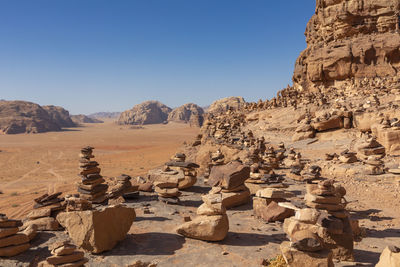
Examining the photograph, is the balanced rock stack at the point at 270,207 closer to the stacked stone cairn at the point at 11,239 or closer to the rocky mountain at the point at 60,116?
the stacked stone cairn at the point at 11,239

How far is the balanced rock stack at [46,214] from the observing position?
7.24m

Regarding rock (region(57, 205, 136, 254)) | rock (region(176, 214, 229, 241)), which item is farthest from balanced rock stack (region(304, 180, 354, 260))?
rock (region(57, 205, 136, 254))

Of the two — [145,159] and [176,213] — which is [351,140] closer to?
[176,213]

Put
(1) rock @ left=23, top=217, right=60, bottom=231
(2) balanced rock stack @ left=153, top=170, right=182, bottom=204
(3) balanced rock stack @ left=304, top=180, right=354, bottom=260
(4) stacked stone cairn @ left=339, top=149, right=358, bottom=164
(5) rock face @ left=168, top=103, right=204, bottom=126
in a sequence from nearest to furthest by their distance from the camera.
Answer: (3) balanced rock stack @ left=304, top=180, right=354, bottom=260 → (1) rock @ left=23, top=217, right=60, bottom=231 → (2) balanced rock stack @ left=153, top=170, right=182, bottom=204 → (4) stacked stone cairn @ left=339, top=149, right=358, bottom=164 → (5) rock face @ left=168, top=103, right=204, bottom=126

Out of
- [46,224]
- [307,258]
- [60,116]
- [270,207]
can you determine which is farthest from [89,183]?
[60,116]

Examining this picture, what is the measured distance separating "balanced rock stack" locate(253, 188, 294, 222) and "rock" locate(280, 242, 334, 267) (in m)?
3.16

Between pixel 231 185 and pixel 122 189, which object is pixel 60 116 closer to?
pixel 122 189

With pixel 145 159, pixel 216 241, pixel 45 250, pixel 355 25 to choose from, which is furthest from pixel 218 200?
pixel 355 25

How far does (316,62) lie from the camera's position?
138 ft

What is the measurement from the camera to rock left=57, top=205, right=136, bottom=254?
5820mm

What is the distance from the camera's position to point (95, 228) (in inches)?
229

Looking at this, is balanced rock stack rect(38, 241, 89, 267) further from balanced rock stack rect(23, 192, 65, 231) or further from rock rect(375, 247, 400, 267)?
rock rect(375, 247, 400, 267)

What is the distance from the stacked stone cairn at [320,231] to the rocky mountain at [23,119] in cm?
9899

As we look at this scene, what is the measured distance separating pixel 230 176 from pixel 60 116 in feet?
458
